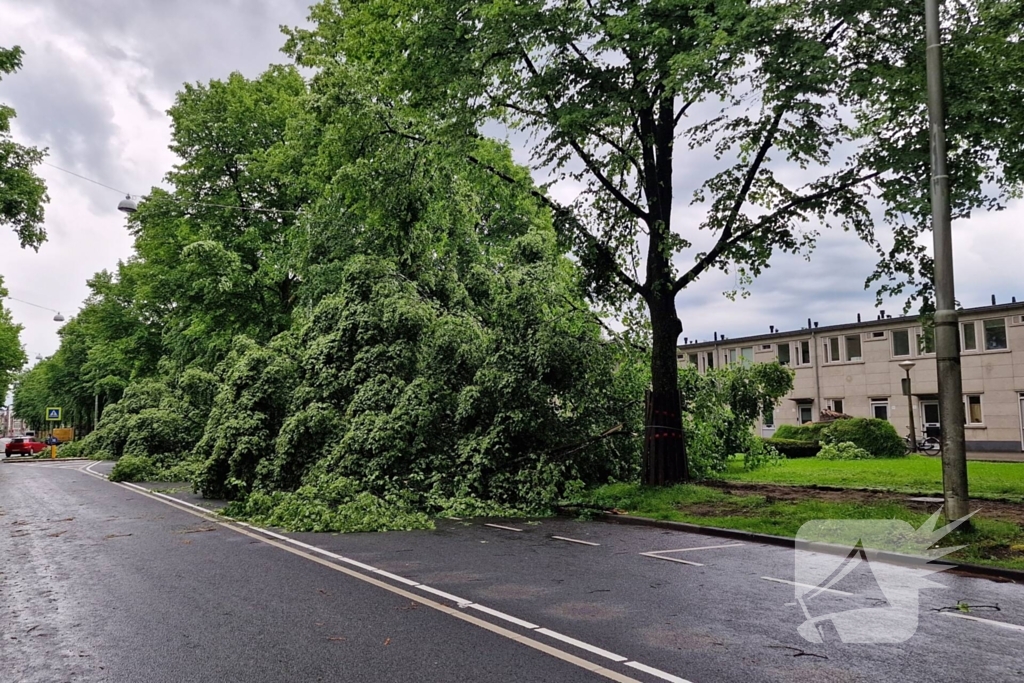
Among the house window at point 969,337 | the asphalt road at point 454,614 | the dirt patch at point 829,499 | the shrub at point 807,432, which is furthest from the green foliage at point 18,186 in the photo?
the house window at point 969,337

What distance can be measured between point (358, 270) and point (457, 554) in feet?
35.9

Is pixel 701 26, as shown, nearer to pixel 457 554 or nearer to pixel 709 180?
pixel 709 180

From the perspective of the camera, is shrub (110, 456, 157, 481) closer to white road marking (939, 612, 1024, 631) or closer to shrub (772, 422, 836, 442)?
shrub (772, 422, 836, 442)

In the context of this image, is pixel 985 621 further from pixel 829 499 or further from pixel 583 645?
pixel 829 499

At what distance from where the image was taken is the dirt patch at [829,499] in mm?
11336

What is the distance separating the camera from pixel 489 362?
1634cm

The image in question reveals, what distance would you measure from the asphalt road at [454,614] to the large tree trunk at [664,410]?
400 centimetres

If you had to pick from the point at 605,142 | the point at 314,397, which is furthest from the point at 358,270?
the point at 605,142

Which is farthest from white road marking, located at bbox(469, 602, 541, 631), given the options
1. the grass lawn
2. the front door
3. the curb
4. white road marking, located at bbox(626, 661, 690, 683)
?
the front door

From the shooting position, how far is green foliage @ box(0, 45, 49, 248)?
71.8 ft

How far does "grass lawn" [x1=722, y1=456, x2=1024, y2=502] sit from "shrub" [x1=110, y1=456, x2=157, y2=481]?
1968 cm

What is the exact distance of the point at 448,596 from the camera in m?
7.52

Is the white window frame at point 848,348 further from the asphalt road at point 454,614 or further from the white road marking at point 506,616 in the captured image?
the white road marking at point 506,616
